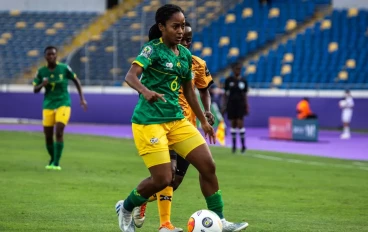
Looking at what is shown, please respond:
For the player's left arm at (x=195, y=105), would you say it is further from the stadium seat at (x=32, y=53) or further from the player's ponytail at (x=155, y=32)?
the stadium seat at (x=32, y=53)

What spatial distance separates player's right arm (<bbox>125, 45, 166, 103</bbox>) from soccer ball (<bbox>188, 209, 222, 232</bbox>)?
123 centimetres

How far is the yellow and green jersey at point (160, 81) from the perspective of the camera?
27.5ft

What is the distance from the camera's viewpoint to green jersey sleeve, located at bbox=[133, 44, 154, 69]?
8.25 m

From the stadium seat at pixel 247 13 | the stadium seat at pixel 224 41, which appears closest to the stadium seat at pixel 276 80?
the stadium seat at pixel 224 41

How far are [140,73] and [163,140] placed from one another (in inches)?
27.1

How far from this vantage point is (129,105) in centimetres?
3856

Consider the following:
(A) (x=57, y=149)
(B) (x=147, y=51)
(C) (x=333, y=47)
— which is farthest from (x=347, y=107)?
(B) (x=147, y=51)

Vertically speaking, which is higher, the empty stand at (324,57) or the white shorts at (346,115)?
the empty stand at (324,57)

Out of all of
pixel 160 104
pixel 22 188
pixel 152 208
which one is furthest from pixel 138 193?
pixel 22 188

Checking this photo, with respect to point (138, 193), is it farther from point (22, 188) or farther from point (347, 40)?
point (347, 40)

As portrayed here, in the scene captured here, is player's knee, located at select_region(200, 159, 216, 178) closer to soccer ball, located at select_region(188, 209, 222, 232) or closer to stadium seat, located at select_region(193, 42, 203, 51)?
soccer ball, located at select_region(188, 209, 222, 232)

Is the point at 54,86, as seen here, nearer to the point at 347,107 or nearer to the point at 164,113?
the point at 164,113

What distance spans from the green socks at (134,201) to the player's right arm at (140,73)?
116cm

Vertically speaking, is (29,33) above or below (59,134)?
below
